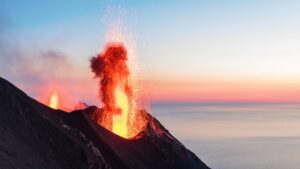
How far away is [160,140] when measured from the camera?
382 ft

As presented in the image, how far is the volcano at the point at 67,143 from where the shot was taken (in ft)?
244

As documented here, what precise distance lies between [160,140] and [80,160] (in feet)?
120

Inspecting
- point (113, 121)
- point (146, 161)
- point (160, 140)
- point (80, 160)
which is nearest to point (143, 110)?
point (113, 121)

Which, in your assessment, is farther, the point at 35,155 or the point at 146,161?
the point at 146,161

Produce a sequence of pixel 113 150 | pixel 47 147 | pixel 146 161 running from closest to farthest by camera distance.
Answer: pixel 47 147, pixel 113 150, pixel 146 161

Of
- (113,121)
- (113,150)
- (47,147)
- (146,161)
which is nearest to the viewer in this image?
(47,147)

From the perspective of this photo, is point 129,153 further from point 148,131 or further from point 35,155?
point 35,155

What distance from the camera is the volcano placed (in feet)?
244

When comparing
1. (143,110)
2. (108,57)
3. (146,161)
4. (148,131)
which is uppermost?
(108,57)

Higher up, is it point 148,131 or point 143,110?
point 143,110

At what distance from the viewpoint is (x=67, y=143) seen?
85188 millimetres

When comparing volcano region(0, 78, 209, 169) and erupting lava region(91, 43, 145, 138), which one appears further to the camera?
erupting lava region(91, 43, 145, 138)

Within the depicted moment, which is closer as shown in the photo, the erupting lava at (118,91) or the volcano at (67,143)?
the volcano at (67,143)

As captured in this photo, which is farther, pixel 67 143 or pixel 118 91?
pixel 118 91
